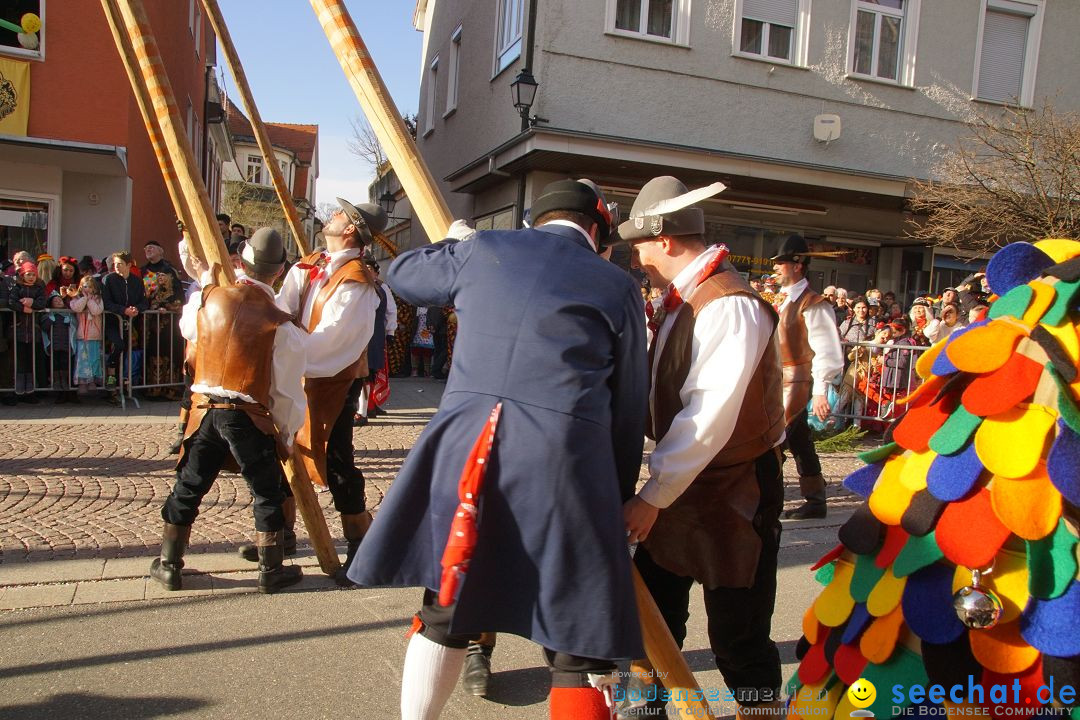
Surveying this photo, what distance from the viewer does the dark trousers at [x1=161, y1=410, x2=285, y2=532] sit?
3.70 m

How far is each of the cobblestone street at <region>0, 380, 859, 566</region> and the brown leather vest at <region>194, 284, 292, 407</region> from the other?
1.34 metres

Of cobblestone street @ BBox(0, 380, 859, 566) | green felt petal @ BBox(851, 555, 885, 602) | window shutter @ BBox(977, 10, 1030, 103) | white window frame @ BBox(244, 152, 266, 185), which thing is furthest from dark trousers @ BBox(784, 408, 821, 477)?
white window frame @ BBox(244, 152, 266, 185)

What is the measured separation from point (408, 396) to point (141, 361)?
342cm

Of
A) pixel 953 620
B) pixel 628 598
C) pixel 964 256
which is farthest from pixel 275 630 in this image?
pixel 964 256

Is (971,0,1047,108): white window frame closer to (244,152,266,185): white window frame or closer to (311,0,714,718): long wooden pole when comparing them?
(311,0,714,718): long wooden pole

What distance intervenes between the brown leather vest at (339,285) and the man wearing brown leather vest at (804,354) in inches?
111

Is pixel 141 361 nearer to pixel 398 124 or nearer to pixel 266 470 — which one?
pixel 266 470

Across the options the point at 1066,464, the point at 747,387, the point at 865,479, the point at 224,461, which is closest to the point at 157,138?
the point at 224,461

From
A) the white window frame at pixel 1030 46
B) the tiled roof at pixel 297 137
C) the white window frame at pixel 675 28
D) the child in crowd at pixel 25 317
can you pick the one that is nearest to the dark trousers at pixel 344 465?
the child in crowd at pixel 25 317

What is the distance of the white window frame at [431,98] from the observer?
62.2ft

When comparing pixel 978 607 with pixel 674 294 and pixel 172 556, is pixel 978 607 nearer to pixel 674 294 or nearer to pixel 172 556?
pixel 674 294

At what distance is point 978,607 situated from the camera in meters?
1.78

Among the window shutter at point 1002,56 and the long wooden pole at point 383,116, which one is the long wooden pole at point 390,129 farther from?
the window shutter at point 1002,56

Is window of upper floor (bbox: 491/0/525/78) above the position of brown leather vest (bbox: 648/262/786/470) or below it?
above
